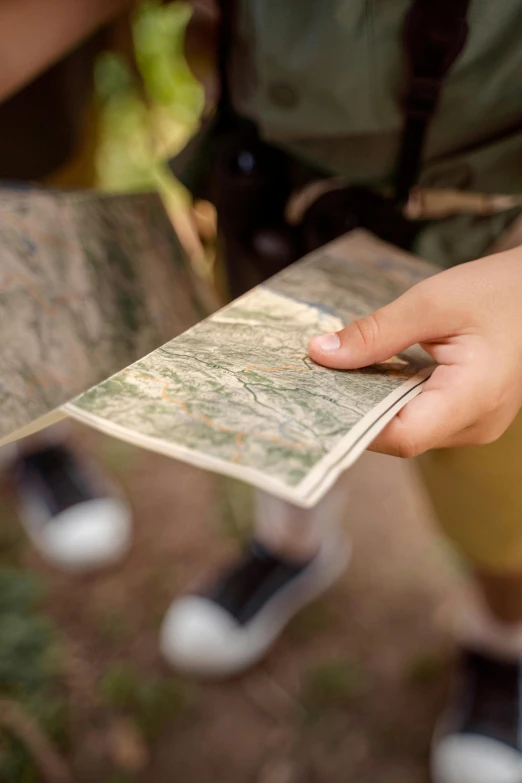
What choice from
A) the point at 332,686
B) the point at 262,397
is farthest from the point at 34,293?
the point at 332,686

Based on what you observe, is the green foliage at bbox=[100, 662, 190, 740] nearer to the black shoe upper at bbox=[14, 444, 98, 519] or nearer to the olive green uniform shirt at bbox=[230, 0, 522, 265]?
the black shoe upper at bbox=[14, 444, 98, 519]

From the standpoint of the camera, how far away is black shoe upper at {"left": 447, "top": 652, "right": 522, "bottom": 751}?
0.88 m

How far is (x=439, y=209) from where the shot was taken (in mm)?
677

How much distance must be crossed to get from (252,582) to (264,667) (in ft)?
0.48

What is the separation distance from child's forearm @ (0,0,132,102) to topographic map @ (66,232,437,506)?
16.1 inches

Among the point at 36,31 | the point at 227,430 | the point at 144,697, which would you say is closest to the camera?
the point at 227,430

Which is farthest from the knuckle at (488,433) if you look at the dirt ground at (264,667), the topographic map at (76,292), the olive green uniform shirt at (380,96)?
the dirt ground at (264,667)

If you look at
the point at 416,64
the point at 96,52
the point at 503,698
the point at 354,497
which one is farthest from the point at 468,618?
the point at 96,52

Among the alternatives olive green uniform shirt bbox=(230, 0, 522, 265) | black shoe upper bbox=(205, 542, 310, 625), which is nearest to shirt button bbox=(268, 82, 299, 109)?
olive green uniform shirt bbox=(230, 0, 522, 265)

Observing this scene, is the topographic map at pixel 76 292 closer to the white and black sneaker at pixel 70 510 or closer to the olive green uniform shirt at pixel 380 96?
the olive green uniform shirt at pixel 380 96

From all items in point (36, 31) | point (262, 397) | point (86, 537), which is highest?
point (36, 31)

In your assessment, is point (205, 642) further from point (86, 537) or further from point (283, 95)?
point (283, 95)

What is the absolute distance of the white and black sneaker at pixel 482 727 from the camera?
2.78 feet

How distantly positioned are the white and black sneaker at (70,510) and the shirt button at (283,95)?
0.87 metres
